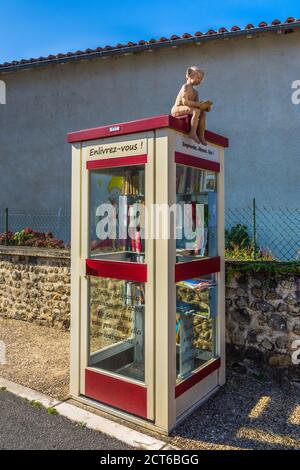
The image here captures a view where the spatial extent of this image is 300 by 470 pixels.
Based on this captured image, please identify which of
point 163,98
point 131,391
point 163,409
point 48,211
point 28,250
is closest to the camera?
point 163,409

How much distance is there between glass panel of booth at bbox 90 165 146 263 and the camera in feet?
11.8

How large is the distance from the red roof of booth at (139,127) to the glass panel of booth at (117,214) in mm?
341

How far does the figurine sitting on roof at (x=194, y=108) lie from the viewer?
325cm

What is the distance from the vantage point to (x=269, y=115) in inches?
290

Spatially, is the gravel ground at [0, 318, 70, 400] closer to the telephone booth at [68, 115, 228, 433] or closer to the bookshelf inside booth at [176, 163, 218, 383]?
the telephone booth at [68, 115, 228, 433]

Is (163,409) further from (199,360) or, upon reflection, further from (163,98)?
(163,98)

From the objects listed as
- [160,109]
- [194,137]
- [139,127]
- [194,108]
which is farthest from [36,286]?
[160,109]

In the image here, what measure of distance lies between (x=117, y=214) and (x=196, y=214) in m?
0.81

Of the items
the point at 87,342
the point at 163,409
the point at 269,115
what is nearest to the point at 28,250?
the point at 87,342

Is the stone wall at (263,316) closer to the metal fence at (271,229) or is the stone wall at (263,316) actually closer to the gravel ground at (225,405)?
the gravel ground at (225,405)

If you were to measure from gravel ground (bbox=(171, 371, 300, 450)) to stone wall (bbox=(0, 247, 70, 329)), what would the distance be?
9.62 feet

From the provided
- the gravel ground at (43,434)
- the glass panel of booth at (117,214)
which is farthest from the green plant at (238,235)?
the gravel ground at (43,434)

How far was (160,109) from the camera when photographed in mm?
8344
